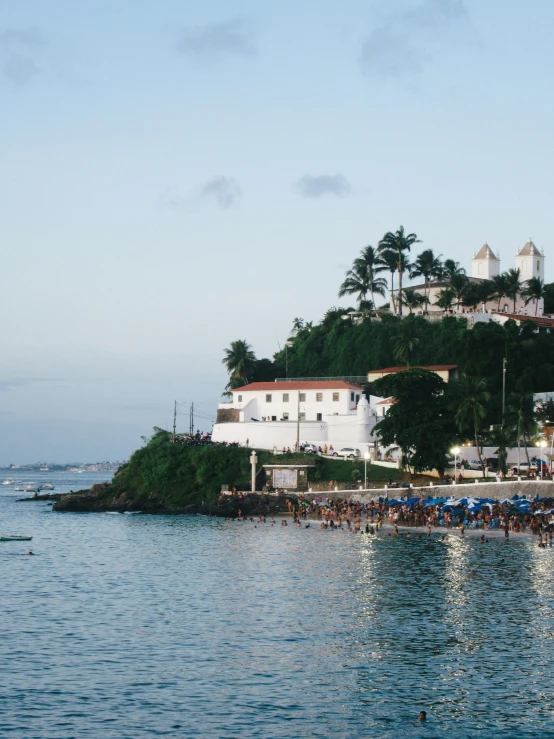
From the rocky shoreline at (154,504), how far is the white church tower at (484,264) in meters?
75.6

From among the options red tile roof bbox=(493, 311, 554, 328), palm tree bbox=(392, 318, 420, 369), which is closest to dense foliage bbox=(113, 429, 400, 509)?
palm tree bbox=(392, 318, 420, 369)

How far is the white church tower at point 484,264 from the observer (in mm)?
158750

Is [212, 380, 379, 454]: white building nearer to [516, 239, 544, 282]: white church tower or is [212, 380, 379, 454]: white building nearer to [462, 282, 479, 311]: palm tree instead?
[462, 282, 479, 311]: palm tree

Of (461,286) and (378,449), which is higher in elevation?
(461,286)

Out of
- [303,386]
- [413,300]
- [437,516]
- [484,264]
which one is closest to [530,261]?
[484,264]

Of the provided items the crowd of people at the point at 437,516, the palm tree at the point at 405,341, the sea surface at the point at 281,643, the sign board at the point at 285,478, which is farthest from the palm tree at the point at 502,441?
the palm tree at the point at 405,341

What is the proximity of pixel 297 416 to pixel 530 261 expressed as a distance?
2775 inches

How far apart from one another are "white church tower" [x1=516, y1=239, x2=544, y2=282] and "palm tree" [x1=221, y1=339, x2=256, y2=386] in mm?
54380

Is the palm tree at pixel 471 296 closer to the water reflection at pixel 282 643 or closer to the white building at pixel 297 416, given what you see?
the white building at pixel 297 416

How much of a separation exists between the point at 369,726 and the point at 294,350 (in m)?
115

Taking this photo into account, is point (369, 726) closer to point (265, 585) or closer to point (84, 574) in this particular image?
point (265, 585)

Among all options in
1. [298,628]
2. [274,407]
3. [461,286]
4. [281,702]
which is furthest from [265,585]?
[461,286]

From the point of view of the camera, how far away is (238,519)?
9194 centimetres

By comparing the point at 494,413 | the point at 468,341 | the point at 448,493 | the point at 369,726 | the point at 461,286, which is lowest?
the point at 369,726
